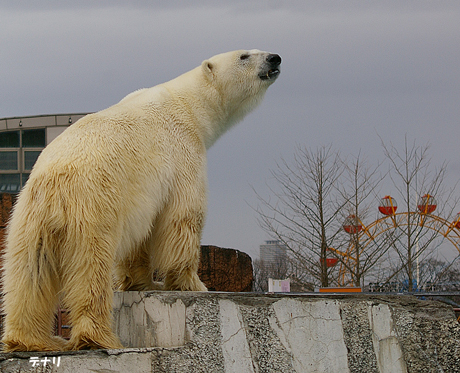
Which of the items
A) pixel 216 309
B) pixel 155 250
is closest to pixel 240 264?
pixel 155 250

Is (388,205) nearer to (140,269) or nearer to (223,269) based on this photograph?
(223,269)

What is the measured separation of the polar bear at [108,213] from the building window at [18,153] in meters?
15.1

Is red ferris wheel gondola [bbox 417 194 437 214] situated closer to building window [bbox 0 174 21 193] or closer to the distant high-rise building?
the distant high-rise building

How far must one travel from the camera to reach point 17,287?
10.6ft

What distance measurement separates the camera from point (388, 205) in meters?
14.7

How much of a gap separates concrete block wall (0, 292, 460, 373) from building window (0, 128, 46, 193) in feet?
51.6

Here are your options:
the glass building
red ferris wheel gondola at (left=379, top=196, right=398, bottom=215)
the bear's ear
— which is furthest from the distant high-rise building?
the bear's ear

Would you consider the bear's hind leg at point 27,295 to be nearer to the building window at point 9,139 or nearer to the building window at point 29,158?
the building window at point 29,158

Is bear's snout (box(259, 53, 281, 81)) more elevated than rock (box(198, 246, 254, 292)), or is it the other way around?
bear's snout (box(259, 53, 281, 81))

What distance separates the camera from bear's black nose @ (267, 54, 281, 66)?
15.5ft

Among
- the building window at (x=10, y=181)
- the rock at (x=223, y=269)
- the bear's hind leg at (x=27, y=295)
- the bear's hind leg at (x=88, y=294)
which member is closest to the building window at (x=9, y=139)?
the building window at (x=10, y=181)

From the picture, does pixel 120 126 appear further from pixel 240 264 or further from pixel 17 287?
pixel 240 264

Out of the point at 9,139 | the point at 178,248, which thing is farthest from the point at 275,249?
the point at 178,248

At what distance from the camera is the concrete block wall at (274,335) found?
321 centimetres
